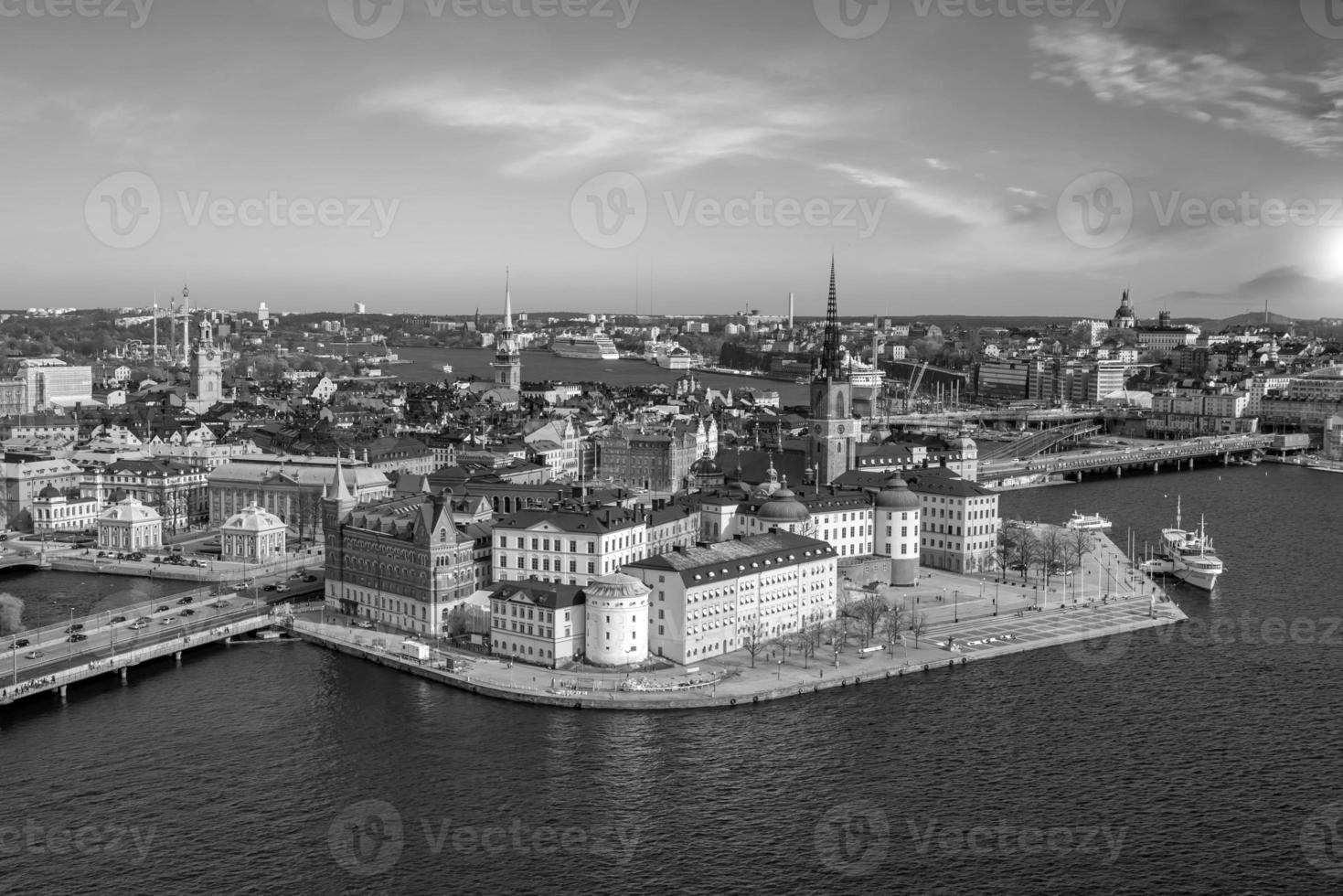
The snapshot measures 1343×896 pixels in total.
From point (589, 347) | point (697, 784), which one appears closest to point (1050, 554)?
point (697, 784)

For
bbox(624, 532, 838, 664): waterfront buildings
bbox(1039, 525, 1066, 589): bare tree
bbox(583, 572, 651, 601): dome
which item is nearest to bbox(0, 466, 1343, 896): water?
bbox(583, 572, 651, 601): dome

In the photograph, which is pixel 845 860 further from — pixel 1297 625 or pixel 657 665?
pixel 1297 625

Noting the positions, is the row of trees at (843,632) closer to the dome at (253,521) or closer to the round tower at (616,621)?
the round tower at (616,621)

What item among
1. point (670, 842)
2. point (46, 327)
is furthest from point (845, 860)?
point (46, 327)

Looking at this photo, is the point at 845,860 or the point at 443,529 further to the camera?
the point at 443,529

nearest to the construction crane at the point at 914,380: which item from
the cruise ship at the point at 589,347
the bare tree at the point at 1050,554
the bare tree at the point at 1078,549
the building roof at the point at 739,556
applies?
the cruise ship at the point at 589,347

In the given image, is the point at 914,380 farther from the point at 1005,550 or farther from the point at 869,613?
the point at 869,613

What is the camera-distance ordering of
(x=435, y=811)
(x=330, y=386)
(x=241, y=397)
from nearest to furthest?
(x=435, y=811), (x=241, y=397), (x=330, y=386)
